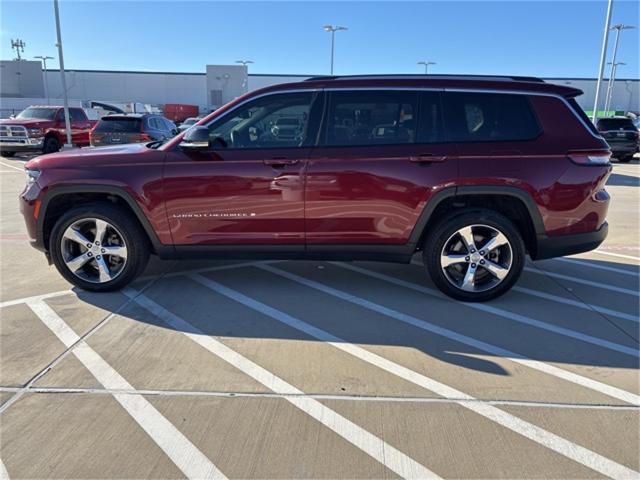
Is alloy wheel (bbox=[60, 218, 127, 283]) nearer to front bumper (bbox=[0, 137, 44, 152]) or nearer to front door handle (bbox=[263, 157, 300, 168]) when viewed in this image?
Result: front door handle (bbox=[263, 157, 300, 168])

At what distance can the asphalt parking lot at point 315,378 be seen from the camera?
2418mm

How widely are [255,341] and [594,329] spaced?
9.04 feet

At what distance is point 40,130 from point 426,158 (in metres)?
17.4

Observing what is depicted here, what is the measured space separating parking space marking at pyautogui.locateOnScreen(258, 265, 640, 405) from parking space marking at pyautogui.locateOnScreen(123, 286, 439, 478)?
134cm

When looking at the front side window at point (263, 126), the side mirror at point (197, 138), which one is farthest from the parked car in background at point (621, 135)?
the side mirror at point (197, 138)

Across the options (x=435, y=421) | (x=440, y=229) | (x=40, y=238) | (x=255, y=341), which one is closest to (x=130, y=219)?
(x=40, y=238)

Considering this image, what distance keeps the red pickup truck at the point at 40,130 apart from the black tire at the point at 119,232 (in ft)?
49.9

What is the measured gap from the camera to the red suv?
4.13 meters

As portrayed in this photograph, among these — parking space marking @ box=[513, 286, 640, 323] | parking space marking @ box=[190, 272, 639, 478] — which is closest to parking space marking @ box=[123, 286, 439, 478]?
parking space marking @ box=[190, 272, 639, 478]

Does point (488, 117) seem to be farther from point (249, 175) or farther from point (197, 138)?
point (197, 138)

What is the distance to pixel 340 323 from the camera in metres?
3.96

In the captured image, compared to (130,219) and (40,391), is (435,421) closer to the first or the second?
(40,391)

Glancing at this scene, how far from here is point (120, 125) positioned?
1264 centimetres

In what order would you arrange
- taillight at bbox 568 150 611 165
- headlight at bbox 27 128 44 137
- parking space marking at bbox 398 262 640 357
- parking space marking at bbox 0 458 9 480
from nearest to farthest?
parking space marking at bbox 0 458 9 480, parking space marking at bbox 398 262 640 357, taillight at bbox 568 150 611 165, headlight at bbox 27 128 44 137
